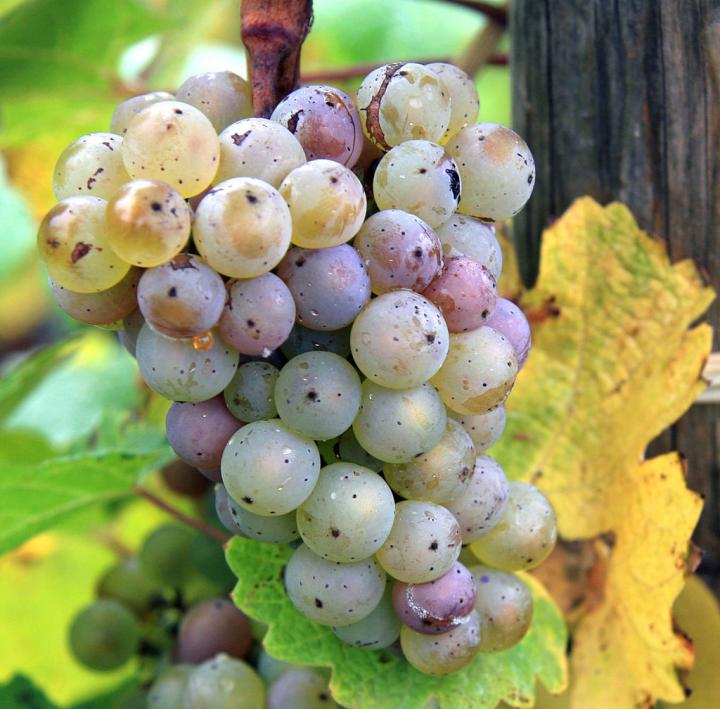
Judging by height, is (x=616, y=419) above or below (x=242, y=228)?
below

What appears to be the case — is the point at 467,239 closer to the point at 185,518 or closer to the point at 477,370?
the point at 477,370

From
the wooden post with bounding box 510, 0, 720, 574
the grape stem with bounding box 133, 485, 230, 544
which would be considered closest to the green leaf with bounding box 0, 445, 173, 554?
the grape stem with bounding box 133, 485, 230, 544

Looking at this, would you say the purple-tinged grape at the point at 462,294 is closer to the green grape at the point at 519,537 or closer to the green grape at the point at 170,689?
the green grape at the point at 519,537

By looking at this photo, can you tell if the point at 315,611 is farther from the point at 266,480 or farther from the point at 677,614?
the point at 677,614

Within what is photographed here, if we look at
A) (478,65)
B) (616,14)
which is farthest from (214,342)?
(478,65)

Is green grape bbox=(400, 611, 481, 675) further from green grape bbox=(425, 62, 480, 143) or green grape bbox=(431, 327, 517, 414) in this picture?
green grape bbox=(425, 62, 480, 143)

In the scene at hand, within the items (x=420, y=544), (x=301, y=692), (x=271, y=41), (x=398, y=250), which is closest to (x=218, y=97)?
(x=271, y=41)
